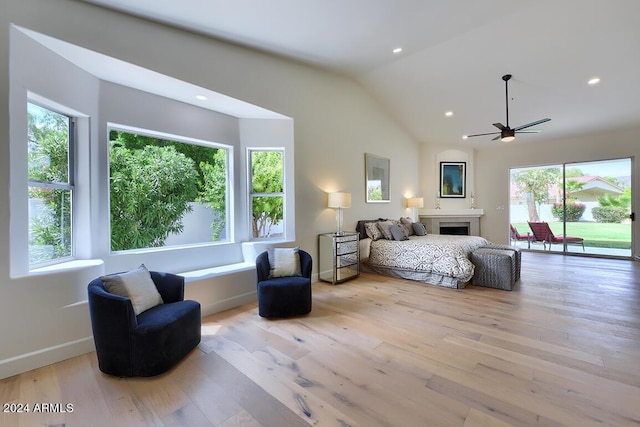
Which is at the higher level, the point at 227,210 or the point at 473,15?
the point at 473,15

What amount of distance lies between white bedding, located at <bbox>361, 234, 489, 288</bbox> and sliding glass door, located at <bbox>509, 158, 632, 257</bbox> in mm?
3187

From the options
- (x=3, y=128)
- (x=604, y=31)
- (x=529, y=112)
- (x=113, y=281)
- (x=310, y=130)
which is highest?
(x=604, y=31)

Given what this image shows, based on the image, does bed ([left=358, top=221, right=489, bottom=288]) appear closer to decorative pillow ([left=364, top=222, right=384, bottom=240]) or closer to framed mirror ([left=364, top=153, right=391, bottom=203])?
decorative pillow ([left=364, top=222, right=384, bottom=240])

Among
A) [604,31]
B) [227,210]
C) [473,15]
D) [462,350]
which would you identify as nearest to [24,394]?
[227,210]

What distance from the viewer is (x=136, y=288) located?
226 cm

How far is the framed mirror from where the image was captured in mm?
5570

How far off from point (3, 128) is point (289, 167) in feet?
9.45

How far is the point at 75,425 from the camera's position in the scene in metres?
1.54

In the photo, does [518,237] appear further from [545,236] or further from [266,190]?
[266,190]

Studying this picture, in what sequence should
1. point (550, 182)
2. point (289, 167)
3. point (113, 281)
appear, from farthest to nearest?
point (550, 182) < point (289, 167) < point (113, 281)

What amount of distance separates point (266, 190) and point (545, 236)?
23.0 ft

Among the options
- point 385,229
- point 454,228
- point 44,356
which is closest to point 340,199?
point 385,229

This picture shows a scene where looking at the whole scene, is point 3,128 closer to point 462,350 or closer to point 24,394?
point 24,394

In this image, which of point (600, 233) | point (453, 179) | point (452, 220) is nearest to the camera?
point (600, 233)
